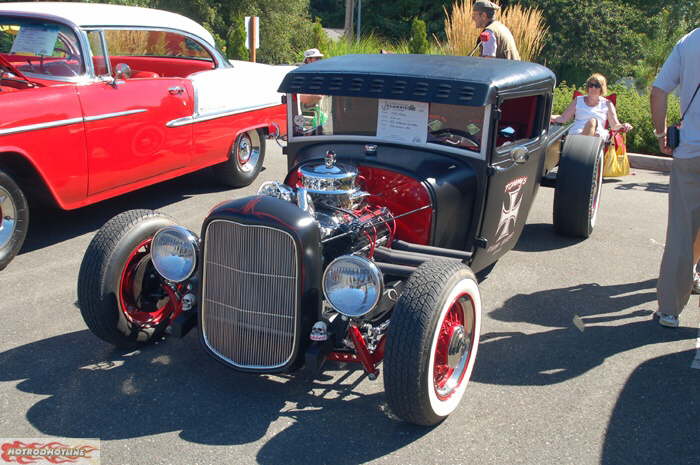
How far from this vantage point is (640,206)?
22.2ft

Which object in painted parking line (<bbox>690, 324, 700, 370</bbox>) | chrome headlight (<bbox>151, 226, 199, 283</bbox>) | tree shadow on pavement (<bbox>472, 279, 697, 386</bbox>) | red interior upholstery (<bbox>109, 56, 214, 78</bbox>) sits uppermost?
red interior upholstery (<bbox>109, 56, 214, 78</bbox>)

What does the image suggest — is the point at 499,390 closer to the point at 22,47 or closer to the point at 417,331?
the point at 417,331

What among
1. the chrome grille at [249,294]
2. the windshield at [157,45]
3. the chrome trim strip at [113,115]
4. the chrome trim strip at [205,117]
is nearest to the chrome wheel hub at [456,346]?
the chrome grille at [249,294]

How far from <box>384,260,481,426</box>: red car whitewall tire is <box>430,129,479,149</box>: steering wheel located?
3.31 ft

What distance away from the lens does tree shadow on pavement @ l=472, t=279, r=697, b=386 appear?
361cm

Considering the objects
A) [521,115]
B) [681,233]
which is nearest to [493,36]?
[521,115]

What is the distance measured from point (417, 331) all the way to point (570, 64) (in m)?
17.1

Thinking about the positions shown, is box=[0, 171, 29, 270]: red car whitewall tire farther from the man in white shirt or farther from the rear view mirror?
the man in white shirt

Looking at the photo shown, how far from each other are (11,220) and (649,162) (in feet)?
24.0

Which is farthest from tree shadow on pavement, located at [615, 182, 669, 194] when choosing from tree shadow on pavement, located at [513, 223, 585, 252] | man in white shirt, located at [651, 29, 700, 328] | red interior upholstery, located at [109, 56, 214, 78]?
red interior upholstery, located at [109, 56, 214, 78]

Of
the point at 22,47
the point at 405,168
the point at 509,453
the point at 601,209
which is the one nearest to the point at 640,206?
the point at 601,209

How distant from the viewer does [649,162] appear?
855 cm

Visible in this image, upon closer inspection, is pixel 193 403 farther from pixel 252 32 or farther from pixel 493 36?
pixel 252 32

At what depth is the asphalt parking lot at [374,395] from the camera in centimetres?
290
